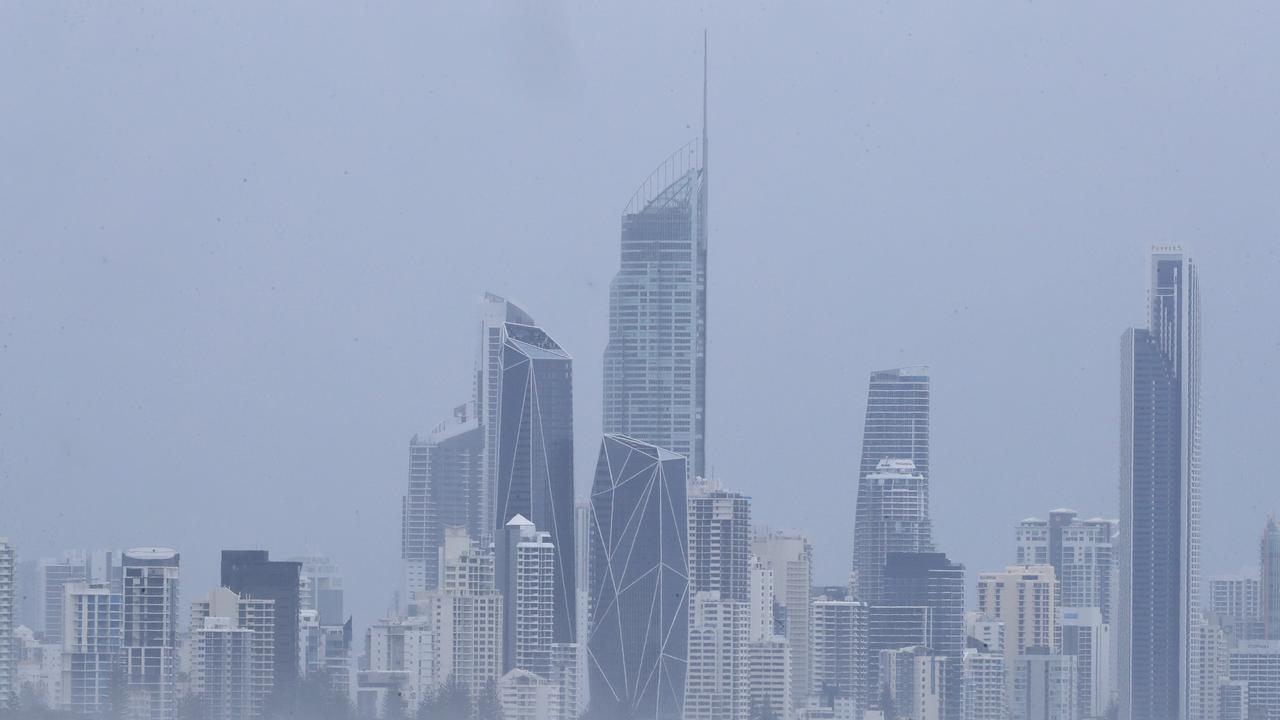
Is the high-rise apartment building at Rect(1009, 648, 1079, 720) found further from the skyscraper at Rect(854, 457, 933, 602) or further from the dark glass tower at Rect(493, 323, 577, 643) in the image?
the dark glass tower at Rect(493, 323, 577, 643)

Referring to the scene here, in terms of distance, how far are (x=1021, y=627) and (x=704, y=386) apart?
11623mm

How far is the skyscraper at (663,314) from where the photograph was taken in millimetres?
42656

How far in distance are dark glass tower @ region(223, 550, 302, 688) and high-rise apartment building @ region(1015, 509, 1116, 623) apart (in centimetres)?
1352

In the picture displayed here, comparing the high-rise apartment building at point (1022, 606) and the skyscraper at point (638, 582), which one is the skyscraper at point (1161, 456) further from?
the skyscraper at point (638, 582)

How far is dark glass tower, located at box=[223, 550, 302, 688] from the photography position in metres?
26.2

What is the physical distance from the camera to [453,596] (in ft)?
100.0

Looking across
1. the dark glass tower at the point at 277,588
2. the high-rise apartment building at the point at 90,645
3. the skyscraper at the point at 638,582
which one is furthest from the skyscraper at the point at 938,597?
the high-rise apartment building at the point at 90,645

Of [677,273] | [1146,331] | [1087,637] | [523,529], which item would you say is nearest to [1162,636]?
[1087,637]

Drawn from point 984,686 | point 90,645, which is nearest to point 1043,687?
point 984,686

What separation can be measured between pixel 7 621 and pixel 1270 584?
20904 mm

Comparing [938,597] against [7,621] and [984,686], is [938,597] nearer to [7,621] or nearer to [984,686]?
[984,686]

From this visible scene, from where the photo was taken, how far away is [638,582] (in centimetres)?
3591

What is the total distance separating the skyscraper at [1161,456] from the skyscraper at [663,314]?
9.25 meters

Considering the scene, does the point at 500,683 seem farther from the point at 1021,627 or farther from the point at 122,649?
the point at 1021,627
